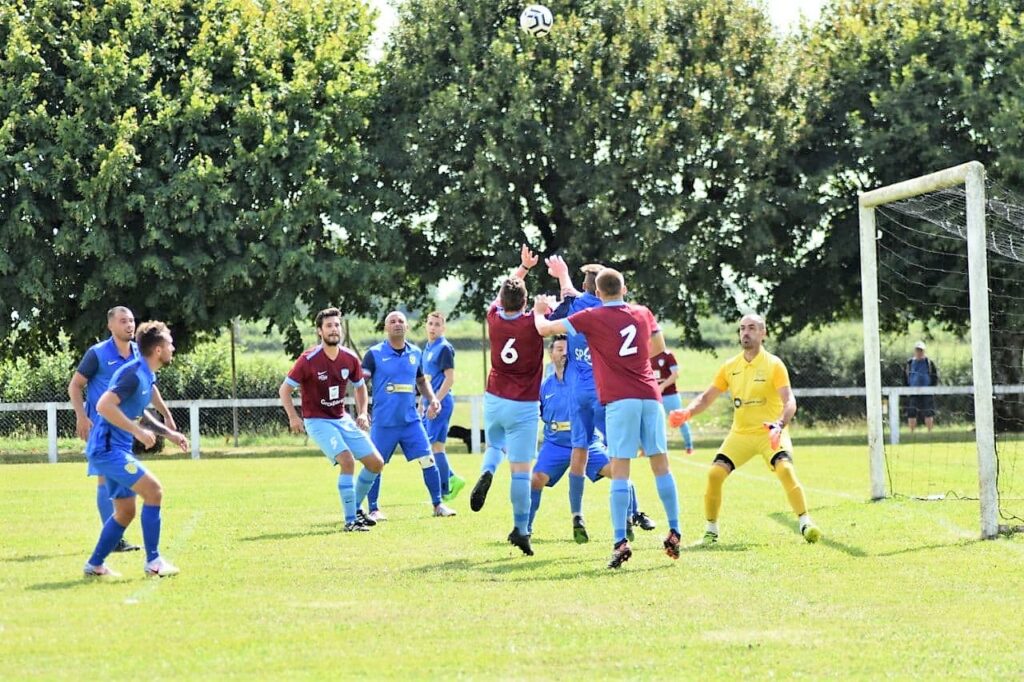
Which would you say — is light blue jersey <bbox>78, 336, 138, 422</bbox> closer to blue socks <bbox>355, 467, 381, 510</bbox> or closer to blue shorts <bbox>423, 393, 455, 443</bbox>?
blue socks <bbox>355, 467, 381, 510</bbox>

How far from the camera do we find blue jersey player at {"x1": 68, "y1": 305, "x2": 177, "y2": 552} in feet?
39.1

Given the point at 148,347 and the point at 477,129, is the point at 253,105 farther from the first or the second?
the point at 148,347

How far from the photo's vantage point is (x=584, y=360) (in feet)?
42.8

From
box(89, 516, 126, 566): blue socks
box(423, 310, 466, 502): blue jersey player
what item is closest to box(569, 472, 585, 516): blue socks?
box(423, 310, 466, 502): blue jersey player

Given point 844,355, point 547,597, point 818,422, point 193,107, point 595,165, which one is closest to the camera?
point 547,597

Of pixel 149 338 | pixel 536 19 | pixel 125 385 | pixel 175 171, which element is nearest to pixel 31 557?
pixel 125 385

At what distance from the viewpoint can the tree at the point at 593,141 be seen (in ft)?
109

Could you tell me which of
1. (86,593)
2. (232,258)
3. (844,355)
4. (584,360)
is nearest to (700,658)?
(86,593)

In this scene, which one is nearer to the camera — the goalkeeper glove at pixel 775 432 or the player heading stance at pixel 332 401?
the goalkeeper glove at pixel 775 432

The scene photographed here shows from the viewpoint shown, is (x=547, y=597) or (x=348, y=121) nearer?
(x=547, y=597)

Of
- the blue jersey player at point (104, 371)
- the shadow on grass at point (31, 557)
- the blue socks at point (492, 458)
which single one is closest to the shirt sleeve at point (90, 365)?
the blue jersey player at point (104, 371)

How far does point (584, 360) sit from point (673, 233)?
2110 cm

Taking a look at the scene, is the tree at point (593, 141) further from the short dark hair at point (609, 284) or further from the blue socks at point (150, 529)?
the blue socks at point (150, 529)

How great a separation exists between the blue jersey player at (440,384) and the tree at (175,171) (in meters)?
14.7
